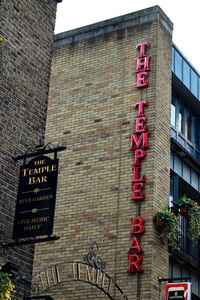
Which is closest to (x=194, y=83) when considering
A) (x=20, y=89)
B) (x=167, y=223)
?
(x=167, y=223)

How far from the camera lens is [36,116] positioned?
1579 centimetres

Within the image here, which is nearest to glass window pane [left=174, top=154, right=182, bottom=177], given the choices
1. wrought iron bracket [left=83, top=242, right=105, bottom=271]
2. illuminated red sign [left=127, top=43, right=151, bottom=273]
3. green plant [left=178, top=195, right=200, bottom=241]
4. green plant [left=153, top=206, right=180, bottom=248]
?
green plant [left=178, top=195, right=200, bottom=241]

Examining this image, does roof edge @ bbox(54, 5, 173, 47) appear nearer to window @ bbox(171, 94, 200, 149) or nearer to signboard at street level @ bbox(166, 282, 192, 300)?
window @ bbox(171, 94, 200, 149)

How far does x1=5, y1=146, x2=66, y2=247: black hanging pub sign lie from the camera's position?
1320cm

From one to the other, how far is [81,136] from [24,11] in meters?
7.23

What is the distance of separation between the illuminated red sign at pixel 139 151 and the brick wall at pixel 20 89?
17.9 ft

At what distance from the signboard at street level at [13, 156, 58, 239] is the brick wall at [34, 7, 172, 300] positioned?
6629 mm

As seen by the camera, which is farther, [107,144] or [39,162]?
[107,144]

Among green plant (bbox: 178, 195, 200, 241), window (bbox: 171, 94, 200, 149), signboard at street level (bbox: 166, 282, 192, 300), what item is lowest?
signboard at street level (bbox: 166, 282, 192, 300)

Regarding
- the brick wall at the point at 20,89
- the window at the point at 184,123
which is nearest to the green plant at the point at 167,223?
the window at the point at 184,123

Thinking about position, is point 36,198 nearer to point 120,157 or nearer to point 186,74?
point 120,157

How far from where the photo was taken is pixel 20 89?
50.8ft

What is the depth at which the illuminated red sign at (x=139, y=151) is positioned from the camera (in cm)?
1952

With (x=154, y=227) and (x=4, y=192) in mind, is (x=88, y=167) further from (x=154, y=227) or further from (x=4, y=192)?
(x=4, y=192)
